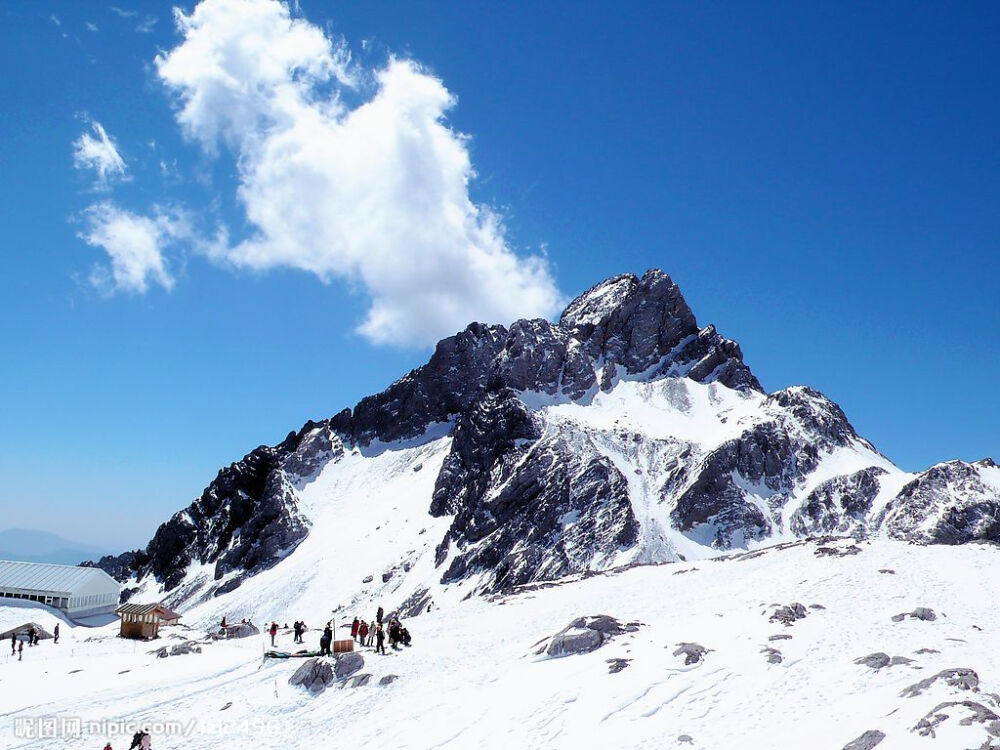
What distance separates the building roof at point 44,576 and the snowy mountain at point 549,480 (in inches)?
1018

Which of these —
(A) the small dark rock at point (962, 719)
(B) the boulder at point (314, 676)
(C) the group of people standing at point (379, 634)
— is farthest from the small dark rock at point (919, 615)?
(B) the boulder at point (314, 676)

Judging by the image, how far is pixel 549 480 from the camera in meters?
111

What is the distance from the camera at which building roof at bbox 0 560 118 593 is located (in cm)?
8394

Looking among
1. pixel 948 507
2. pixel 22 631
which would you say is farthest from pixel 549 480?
pixel 22 631

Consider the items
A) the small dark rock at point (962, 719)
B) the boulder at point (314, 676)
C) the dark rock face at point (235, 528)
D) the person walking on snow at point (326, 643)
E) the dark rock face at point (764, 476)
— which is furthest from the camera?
the dark rock face at point (235, 528)

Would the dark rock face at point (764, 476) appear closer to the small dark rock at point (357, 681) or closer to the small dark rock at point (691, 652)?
the small dark rock at point (691, 652)

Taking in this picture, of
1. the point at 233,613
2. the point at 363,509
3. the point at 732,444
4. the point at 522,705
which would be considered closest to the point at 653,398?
the point at 732,444

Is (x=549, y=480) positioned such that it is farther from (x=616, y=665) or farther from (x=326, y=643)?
(x=616, y=665)

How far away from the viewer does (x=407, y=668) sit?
3031 cm

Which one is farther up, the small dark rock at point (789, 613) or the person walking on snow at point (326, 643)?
the person walking on snow at point (326, 643)

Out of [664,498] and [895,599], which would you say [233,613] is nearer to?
[664,498]

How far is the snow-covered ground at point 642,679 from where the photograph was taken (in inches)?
806

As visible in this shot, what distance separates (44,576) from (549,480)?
7032 centimetres

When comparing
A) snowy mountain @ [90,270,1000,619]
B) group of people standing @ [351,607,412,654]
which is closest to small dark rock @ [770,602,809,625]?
group of people standing @ [351,607,412,654]
